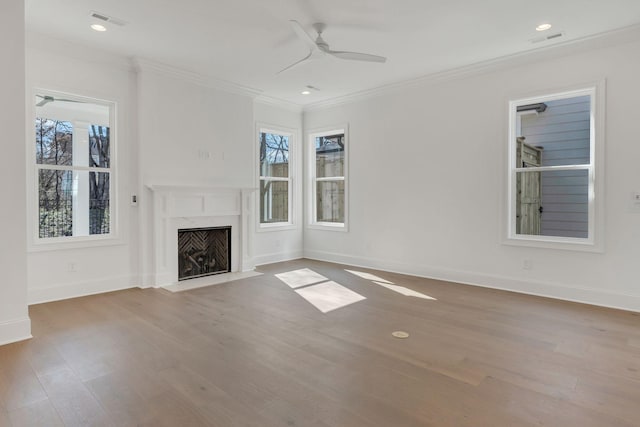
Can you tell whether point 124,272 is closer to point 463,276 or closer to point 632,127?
point 463,276

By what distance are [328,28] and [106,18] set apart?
2205 mm

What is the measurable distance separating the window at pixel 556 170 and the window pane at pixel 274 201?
3.85 metres

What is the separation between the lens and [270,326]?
3422 millimetres

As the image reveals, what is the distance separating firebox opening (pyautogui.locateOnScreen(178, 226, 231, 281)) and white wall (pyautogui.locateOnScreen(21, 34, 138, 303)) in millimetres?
647

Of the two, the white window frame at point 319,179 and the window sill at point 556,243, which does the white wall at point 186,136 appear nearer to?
the white window frame at point 319,179

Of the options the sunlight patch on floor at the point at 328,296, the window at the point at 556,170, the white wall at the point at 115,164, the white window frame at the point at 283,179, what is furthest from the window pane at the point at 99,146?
the window at the point at 556,170

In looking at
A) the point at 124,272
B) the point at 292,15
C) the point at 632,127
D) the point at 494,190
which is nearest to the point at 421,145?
the point at 494,190

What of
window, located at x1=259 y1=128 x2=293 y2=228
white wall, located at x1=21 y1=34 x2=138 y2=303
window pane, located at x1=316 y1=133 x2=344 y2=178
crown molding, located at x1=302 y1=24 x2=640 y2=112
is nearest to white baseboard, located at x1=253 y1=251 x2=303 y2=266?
window, located at x1=259 y1=128 x2=293 y2=228

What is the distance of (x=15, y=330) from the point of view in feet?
10.0

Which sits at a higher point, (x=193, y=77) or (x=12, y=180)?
(x=193, y=77)

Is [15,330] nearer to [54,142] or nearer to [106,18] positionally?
[54,142]

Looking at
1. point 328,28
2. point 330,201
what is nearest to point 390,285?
point 330,201

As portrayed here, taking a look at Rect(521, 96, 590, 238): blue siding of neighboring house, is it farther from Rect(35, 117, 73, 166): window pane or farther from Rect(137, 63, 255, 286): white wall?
Rect(35, 117, 73, 166): window pane

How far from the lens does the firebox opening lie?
5.30 meters
